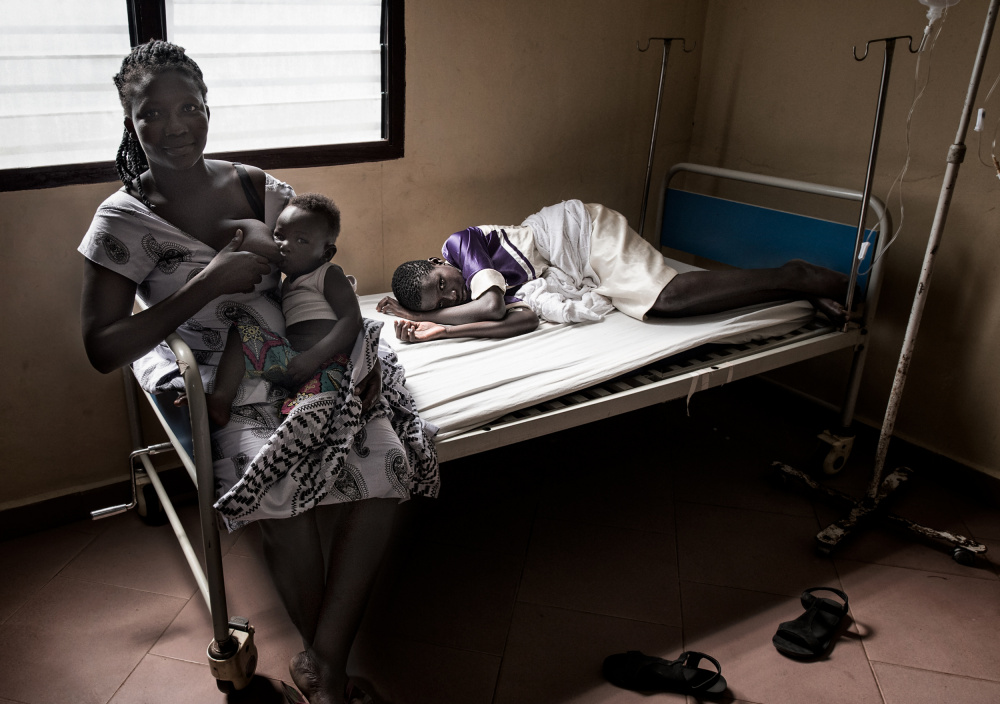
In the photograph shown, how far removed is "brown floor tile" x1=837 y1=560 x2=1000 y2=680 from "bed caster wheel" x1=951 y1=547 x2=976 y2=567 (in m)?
0.07

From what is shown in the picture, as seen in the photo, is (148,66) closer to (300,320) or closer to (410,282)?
(300,320)

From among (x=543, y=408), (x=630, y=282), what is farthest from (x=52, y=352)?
(x=630, y=282)

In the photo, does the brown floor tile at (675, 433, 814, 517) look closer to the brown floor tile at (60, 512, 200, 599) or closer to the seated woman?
the seated woman

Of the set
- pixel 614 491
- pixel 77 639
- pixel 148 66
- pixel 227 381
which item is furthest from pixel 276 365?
pixel 614 491

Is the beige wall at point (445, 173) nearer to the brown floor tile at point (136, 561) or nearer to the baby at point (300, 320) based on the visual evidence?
the brown floor tile at point (136, 561)

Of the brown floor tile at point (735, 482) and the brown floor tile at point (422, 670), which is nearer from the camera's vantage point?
the brown floor tile at point (422, 670)

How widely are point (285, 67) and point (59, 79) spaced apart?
2.25 ft

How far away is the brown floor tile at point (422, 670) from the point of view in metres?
1.85

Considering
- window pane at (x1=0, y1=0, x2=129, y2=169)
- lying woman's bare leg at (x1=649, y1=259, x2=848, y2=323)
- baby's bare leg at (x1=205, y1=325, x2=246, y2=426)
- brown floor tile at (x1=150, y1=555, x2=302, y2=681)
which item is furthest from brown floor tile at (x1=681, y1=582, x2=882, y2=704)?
window pane at (x1=0, y1=0, x2=129, y2=169)

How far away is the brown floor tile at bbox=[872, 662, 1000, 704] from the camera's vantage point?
1.90 m

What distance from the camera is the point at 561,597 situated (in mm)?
2199

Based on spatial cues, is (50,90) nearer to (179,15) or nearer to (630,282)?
(179,15)

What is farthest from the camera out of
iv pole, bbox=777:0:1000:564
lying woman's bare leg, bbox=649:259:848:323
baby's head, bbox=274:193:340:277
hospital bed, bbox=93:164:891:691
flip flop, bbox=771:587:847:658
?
lying woman's bare leg, bbox=649:259:848:323

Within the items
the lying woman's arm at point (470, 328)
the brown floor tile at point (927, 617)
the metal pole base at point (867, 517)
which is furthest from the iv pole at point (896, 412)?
the lying woman's arm at point (470, 328)
